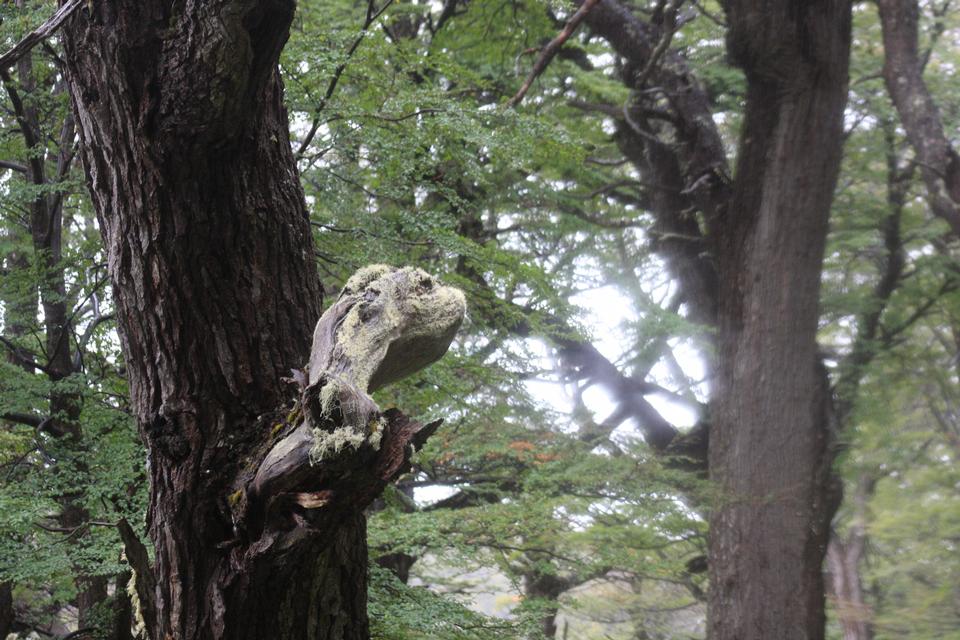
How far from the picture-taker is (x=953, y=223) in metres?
6.27

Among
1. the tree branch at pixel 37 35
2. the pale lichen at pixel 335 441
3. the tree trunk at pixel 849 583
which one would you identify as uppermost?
the tree branch at pixel 37 35

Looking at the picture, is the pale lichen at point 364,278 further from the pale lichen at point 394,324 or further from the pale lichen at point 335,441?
the pale lichen at point 335,441

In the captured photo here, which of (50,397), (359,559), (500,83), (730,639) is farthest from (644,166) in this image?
(359,559)

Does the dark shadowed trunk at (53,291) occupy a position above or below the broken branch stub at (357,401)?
above

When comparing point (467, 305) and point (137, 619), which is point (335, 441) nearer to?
point (137, 619)

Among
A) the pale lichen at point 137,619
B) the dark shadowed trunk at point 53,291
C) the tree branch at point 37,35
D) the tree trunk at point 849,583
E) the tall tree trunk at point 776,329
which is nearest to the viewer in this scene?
the tree branch at point 37,35

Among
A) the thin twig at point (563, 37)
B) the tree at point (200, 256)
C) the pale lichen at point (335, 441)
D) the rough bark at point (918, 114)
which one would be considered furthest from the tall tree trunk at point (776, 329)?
the pale lichen at point (335, 441)

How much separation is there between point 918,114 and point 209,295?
5.98 metres

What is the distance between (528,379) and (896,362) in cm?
335

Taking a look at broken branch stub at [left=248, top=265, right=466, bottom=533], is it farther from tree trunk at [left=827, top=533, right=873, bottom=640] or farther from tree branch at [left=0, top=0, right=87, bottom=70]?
tree trunk at [left=827, top=533, right=873, bottom=640]

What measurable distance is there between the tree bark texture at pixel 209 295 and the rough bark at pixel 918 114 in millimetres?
5669

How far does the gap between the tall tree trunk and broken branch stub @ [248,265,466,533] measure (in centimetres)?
435

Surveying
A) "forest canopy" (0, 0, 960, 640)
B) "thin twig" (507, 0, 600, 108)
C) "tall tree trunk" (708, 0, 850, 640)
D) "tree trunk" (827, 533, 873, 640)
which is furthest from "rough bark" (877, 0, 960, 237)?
"tree trunk" (827, 533, 873, 640)

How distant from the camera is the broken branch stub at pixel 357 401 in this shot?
147 cm
